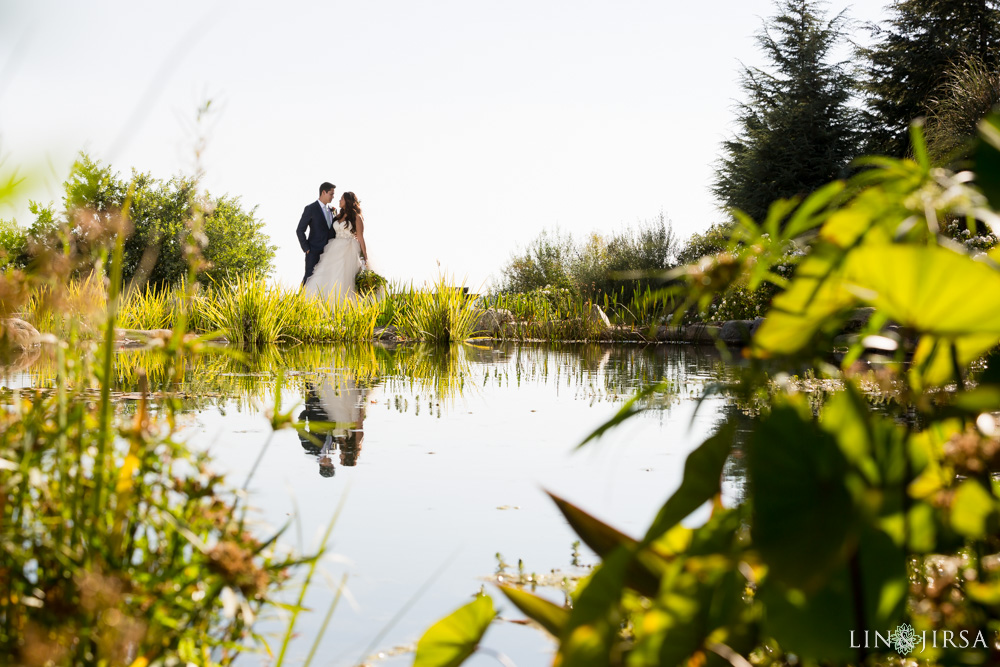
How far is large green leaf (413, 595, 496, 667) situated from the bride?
48.7ft

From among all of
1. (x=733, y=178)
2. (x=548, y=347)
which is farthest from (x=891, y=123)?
(x=548, y=347)

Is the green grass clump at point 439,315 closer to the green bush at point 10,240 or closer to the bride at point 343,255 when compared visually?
the bride at point 343,255

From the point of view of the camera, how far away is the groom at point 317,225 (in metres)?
15.2

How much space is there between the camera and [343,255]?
15.7 m

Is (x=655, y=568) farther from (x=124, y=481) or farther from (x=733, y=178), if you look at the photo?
(x=733, y=178)

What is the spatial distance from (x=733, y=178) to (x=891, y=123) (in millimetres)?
4902

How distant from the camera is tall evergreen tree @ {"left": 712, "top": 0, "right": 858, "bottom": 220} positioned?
21.2m

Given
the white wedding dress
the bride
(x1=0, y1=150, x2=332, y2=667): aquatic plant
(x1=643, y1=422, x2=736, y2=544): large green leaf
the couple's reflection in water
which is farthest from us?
the white wedding dress

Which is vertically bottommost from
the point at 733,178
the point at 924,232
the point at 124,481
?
the point at 124,481

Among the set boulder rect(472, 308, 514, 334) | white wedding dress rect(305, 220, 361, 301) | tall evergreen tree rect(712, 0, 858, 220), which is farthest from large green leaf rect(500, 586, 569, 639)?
tall evergreen tree rect(712, 0, 858, 220)

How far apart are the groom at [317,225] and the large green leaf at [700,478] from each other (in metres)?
15.2

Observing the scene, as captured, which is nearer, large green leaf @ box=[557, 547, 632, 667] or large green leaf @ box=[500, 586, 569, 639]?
large green leaf @ box=[557, 547, 632, 667]

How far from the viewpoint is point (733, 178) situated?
2370cm

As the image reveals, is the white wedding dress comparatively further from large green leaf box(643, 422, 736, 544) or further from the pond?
large green leaf box(643, 422, 736, 544)
